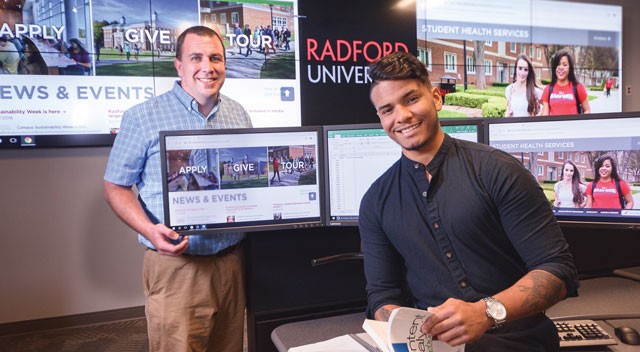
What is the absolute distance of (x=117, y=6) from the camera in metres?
3.10

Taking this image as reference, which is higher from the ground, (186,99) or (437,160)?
(186,99)

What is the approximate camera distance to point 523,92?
432 centimetres

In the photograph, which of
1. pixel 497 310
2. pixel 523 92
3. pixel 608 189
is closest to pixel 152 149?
pixel 497 310

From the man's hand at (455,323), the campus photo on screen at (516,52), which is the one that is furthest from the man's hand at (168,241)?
the campus photo on screen at (516,52)

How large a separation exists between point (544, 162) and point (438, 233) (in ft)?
2.15

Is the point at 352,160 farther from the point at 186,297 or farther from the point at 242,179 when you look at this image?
the point at 186,297

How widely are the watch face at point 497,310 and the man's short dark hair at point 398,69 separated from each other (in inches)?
20.8

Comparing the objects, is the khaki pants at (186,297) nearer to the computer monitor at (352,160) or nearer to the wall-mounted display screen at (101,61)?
the computer monitor at (352,160)

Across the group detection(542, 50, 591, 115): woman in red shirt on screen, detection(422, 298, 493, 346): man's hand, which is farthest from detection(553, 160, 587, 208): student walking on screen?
detection(542, 50, 591, 115): woman in red shirt on screen

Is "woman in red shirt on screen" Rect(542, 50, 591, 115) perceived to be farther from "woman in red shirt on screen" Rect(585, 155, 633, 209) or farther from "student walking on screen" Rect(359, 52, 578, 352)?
"student walking on screen" Rect(359, 52, 578, 352)

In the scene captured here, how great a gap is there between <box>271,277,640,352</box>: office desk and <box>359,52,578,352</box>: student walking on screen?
20 centimetres

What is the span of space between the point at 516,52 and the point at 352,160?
3.37 meters

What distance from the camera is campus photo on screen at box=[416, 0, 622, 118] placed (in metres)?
4.05

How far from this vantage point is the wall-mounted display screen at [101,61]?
2.92 metres
